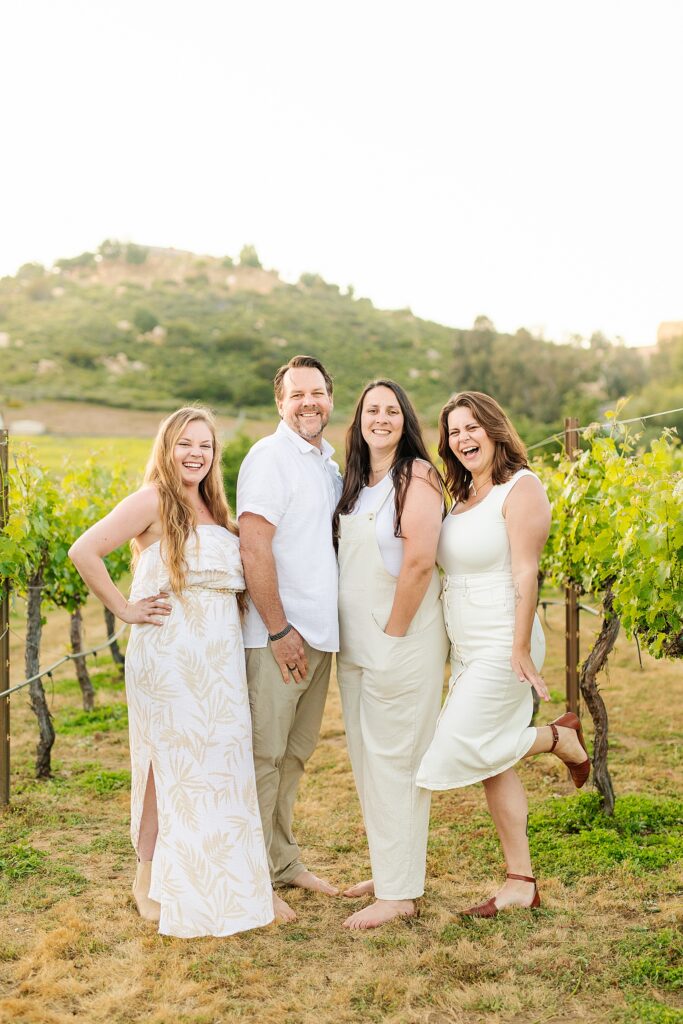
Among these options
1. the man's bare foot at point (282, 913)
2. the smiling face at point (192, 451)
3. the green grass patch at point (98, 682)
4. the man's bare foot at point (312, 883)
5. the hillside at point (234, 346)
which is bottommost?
the green grass patch at point (98, 682)

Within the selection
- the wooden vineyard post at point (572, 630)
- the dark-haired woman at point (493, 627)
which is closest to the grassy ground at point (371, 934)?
the dark-haired woman at point (493, 627)

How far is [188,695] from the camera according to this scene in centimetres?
334

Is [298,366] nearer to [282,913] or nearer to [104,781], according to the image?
[282,913]

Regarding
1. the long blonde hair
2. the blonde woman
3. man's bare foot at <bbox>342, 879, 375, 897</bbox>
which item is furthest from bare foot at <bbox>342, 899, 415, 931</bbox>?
the long blonde hair

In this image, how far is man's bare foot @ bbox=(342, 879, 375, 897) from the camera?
12.1 ft

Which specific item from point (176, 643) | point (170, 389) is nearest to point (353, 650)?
Result: point (176, 643)

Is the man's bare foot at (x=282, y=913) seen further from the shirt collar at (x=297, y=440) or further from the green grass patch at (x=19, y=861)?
the shirt collar at (x=297, y=440)

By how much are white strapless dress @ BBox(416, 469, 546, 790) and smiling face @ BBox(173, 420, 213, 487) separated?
99 centimetres

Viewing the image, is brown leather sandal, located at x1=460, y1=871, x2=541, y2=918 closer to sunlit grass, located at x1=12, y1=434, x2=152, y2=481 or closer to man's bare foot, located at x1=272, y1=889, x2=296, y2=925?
man's bare foot, located at x1=272, y1=889, x2=296, y2=925

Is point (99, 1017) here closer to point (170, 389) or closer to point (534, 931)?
point (534, 931)

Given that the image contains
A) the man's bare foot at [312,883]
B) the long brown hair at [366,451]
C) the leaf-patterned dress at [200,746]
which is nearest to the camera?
the leaf-patterned dress at [200,746]

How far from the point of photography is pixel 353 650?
138 inches

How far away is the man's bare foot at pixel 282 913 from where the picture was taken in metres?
3.45

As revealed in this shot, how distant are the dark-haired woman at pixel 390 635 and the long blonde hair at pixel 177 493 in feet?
1.58
